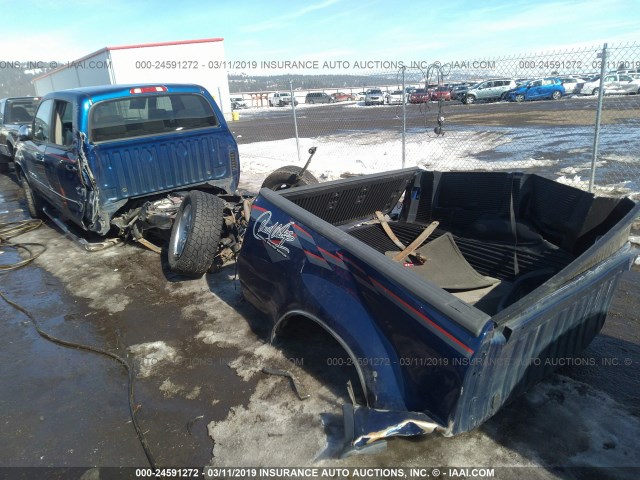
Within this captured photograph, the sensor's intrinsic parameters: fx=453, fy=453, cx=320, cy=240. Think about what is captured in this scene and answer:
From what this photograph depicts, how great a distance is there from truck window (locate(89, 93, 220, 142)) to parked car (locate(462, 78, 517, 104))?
94.9 feet

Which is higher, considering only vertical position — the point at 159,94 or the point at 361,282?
the point at 159,94

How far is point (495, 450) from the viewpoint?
2.38 m

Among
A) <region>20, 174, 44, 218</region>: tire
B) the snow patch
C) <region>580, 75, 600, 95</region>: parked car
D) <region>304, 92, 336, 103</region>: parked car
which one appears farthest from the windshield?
<region>304, 92, 336, 103</region>: parked car

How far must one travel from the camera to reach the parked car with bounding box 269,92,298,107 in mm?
49844

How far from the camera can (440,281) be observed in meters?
3.26

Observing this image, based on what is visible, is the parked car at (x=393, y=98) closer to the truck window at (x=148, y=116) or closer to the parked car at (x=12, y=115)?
the parked car at (x=12, y=115)

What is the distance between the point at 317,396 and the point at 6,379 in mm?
2376

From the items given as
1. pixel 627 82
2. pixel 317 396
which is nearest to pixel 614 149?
pixel 317 396

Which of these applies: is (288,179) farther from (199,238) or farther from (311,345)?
(311,345)

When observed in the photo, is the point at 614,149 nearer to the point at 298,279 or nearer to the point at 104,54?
the point at 298,279

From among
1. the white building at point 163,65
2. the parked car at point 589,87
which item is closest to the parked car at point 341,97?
the white building at point 163,65

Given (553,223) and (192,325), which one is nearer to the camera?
(553,223)

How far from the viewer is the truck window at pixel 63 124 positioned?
541 cm

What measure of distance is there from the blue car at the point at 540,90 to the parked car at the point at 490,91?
57.0 inches
